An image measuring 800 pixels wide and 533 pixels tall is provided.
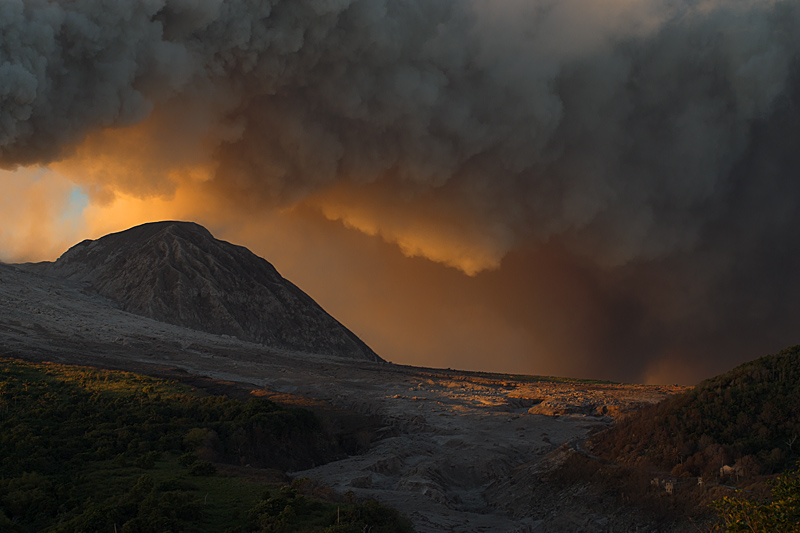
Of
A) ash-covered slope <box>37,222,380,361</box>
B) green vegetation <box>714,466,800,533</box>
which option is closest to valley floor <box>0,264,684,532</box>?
green vegetation <box>714,466,800,533</box>

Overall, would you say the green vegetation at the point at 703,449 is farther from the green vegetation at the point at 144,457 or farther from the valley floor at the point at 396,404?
the green vegetation at the point at 144,457

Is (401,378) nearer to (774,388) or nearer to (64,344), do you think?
(64,344)

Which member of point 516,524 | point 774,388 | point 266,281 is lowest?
point 516,524

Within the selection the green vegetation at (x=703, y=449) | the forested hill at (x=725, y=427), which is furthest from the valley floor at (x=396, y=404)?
the forested hill at (x=725, y=427)

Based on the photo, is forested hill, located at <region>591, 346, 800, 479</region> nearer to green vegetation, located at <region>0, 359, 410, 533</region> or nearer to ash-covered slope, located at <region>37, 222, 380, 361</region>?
green vegetation, located at <region>0, 359, 410, 533</region>

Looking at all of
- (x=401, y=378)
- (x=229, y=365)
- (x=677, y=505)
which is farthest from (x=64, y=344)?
(x=677, y=505)

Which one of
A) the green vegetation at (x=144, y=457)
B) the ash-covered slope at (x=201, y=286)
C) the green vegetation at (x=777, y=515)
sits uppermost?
the ash-covered slope at (x=201, y=286)
